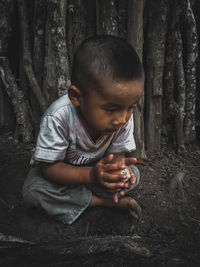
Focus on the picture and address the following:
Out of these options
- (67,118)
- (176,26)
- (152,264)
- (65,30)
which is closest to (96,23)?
(65,30)

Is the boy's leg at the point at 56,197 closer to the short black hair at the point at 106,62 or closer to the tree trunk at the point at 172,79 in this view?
the short black hair at the point at 106,62

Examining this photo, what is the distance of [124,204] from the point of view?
1820mm

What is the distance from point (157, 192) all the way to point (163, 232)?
43cm

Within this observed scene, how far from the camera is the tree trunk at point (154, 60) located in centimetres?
236

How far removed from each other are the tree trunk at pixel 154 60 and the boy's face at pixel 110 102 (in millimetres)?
1201

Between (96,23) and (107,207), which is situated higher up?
(96,23)

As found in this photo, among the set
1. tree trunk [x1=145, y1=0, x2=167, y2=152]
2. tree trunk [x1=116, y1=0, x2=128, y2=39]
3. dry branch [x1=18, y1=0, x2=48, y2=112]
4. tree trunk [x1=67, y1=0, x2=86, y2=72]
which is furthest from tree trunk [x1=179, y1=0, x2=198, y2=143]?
dry branch [x1=18, y1=0, x2=48, y2=112]

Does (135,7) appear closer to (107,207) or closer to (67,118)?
(67,118)

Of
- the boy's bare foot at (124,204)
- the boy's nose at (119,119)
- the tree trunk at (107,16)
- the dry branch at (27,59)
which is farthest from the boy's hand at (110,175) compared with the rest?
the dry branch at (27,59)

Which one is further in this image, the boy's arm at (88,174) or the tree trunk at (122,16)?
the tree trunk at (122,16)

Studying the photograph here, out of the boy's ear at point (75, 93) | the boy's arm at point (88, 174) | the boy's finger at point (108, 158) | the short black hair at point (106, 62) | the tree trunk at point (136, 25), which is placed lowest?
the boy's arm at point (88, 174)

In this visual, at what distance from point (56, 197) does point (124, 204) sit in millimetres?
450

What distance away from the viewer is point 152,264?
0.90m

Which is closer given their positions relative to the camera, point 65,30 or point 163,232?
point 163,232
